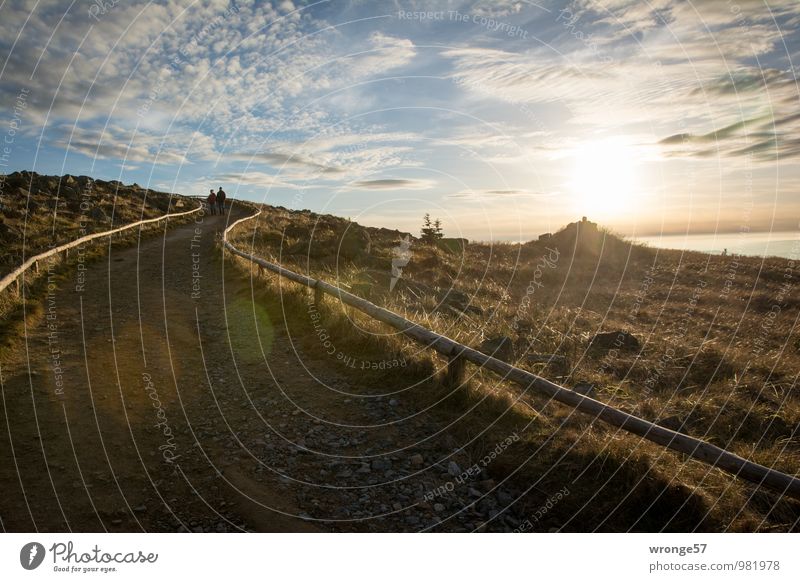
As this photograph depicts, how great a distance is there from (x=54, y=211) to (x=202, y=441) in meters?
28.6

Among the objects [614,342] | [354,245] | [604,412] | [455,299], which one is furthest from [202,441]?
[354,245]

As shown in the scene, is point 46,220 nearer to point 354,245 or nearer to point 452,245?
point 354,245

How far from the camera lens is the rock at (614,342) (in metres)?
11.5

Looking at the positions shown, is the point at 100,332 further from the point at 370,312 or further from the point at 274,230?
the point at 274,230

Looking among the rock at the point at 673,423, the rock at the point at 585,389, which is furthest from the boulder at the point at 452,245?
the rock at the point at 673,423

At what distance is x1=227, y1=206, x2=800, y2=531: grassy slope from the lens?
4.65 metres

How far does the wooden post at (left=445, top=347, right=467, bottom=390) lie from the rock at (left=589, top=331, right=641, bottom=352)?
237 inches

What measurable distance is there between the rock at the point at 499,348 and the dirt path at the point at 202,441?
289cm

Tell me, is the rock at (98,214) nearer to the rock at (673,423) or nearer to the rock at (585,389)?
the rock at (585,389)

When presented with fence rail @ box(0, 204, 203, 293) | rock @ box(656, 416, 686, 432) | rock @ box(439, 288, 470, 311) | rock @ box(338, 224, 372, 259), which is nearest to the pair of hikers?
fence rail @ box(0, 204, 203, 293)

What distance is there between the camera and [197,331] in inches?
392

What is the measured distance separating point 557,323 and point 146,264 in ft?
49.5

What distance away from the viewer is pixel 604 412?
16.5 feet

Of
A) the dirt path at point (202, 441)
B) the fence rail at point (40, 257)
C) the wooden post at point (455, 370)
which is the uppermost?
the fence rail at point (40, 257)
